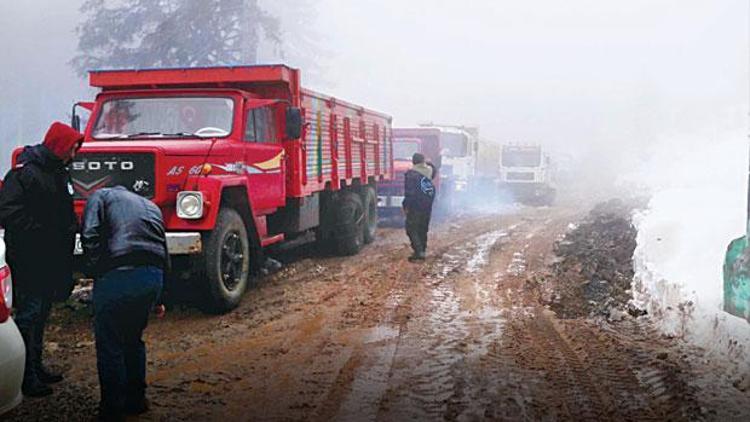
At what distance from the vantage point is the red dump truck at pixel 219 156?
7.43 metres

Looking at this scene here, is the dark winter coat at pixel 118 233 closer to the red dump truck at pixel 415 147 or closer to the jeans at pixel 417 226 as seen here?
→ the jeans at pixel 417 226

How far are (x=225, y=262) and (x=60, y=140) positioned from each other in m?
3.14

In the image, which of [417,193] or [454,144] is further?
[454,144]

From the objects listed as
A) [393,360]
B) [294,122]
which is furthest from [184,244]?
[294,122]

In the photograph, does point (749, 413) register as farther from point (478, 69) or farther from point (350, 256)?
point (478, 69)

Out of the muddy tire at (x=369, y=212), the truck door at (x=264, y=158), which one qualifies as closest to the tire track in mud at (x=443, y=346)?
the truck door at (x=264, y=158)

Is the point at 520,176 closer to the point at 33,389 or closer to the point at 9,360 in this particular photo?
the point at 33,389

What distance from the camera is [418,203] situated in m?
11.5

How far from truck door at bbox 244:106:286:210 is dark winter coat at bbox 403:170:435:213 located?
251 cm

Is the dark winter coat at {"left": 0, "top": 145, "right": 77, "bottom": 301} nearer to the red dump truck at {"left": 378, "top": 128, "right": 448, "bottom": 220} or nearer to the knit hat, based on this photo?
the knit hat

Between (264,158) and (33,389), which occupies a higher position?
(264,158)

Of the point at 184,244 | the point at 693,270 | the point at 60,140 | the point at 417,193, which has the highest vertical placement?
the point at 60,140

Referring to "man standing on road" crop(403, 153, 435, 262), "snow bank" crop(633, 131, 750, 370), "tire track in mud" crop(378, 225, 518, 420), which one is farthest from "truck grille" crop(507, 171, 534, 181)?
"tire track in mud" crop(378, 225, 518, 420)

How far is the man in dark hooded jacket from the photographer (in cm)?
493
